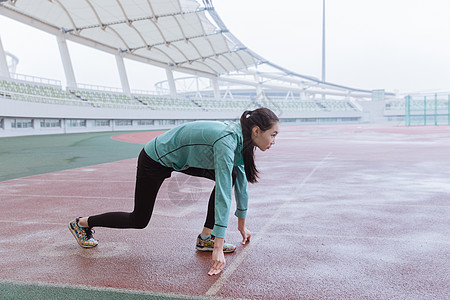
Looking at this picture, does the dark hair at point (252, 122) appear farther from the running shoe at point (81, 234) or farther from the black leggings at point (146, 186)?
the running shoe at point (81, 234)

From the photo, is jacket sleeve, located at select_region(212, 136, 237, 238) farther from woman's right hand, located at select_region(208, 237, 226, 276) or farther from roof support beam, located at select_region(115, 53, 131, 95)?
roof support beam, located at select_region(115, 53, 131, 95)

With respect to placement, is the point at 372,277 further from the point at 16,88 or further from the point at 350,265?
the point at 16,88

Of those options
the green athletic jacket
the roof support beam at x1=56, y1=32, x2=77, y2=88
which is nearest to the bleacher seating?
the roof support beam at x1=56, y1=32, x2=77, y2=88

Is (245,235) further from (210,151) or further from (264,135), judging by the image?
(264,135)

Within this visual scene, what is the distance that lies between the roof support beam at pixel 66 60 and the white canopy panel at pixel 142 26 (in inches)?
30.1

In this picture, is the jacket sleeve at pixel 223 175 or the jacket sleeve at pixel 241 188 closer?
the jacket sleeve at pixel 223 175

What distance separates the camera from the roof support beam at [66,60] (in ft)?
129

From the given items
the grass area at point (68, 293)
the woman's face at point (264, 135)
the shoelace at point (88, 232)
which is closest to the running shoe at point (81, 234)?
the shoelace at point (88, 232)

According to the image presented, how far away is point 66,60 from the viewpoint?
1587 inches

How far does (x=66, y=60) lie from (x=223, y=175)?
41.6 metres

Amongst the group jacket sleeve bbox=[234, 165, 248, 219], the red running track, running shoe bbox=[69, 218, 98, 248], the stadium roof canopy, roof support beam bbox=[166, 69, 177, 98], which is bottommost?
the red running track

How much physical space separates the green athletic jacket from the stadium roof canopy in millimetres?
31965

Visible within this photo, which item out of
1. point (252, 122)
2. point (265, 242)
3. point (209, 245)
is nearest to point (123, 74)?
point (265, 242)

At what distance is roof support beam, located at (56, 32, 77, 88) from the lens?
129ft
